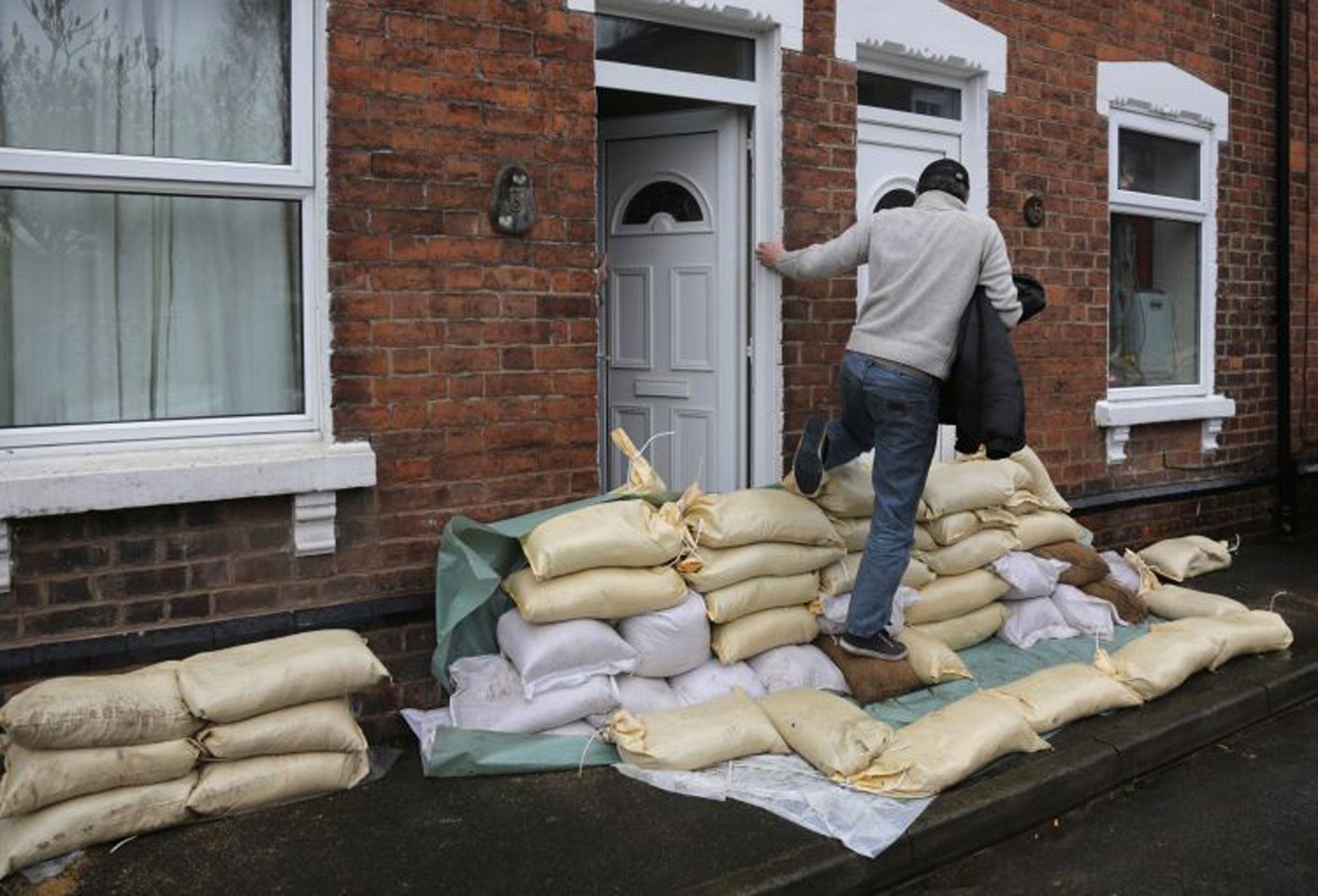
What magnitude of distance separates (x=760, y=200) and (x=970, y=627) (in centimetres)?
225

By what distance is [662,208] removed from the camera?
6.52 m

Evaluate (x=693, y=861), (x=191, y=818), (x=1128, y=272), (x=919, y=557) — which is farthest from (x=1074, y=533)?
(x=191, y=818)

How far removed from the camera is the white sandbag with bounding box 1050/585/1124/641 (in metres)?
6.24

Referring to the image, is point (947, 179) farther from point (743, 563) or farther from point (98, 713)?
point (98, 713)

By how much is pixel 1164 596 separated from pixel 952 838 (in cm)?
315

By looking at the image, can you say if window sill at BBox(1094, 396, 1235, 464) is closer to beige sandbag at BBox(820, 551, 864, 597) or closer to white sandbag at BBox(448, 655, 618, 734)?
beige sandbag at BBox(820, 551, 864, 597)

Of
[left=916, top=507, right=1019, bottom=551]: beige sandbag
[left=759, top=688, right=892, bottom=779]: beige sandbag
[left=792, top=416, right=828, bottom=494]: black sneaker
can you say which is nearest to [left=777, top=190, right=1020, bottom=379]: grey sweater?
[left=792, top=416, right=828, bottom=494]: black sneaker

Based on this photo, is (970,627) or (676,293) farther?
(676,293)

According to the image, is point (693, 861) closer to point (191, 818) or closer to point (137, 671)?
point (191, 818)

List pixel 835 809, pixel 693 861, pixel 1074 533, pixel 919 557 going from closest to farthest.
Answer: pixel 693 861 → pixel 835 809 → pixel 919 557 → pixel 1074 533

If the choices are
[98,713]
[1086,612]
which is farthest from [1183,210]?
[98,713]

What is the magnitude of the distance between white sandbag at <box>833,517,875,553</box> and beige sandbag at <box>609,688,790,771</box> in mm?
1152

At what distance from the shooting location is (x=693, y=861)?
3793 millimetres

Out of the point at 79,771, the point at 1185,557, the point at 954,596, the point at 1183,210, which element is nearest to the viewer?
the point at 79,771
